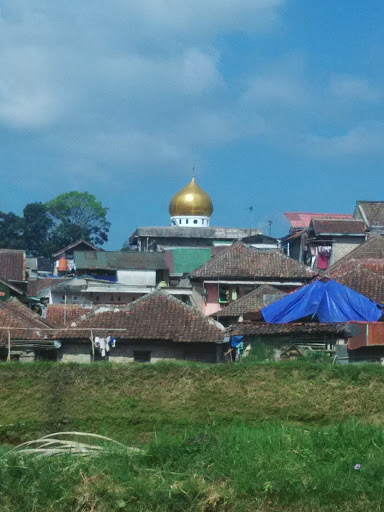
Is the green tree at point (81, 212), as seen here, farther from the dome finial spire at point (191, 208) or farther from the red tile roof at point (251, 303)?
the red tile roof at point (251, 303)

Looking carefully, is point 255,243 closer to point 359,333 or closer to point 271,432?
point 359,333

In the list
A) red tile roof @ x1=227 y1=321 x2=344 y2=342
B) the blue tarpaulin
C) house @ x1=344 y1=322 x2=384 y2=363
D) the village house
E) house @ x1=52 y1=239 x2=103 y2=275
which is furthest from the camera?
house @ x1=52 y1=239 x2=103 y2=275

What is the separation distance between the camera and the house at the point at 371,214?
46219mm

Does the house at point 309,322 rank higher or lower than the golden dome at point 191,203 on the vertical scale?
lower

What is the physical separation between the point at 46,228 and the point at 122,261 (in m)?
27.1

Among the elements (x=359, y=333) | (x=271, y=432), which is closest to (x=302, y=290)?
(x=359, y=333)

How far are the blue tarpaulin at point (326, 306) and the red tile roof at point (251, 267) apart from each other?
9.80m

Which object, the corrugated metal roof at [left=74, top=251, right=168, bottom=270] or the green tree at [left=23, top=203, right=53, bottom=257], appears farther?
the green tree at [left=23, top=203, right=53, bottom=257]

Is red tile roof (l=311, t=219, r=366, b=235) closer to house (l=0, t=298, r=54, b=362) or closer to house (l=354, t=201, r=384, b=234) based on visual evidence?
house (l=354, t=201, r=384, b=234)

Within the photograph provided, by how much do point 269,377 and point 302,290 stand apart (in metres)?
7.81

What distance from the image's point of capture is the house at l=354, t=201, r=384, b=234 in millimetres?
46219

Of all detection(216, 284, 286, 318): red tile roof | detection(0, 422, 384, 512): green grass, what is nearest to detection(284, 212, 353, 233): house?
detection(216, 284, 286, 318): red tile roof

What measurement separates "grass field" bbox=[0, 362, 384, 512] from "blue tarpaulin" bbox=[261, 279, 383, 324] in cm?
651

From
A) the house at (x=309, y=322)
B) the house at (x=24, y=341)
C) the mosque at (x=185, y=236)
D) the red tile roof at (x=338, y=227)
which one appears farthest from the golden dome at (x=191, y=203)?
the house at (x=24, y=341)
